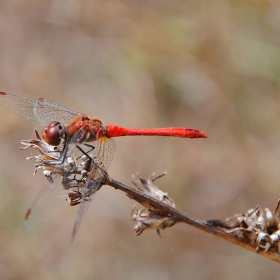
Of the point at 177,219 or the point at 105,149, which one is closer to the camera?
the point at 177,219

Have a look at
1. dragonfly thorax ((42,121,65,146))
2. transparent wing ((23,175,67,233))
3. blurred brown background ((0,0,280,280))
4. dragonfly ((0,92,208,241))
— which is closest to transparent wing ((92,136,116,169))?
dragonfly ((0,92,208,241))

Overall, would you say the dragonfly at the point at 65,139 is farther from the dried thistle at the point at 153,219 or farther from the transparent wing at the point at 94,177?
the dried thistle at the point at 153,219

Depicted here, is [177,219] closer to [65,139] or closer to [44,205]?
[44,205]

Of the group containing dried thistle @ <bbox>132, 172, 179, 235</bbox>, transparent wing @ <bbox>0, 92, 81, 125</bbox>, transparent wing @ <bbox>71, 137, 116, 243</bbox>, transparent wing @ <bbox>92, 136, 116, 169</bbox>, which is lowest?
dried thistle @ <bbox>132, 172, 179, 235</bbox>

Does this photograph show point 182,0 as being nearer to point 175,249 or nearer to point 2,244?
point 175,249

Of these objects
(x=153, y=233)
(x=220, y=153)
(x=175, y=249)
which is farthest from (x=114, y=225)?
(x=220, y=153)

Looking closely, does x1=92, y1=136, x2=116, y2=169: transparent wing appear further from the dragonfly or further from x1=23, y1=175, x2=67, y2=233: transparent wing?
x1=23, y1=175, x2=67, y2=233: transparent wing

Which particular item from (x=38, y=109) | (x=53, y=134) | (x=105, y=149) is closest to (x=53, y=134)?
(x=53, y=134)
